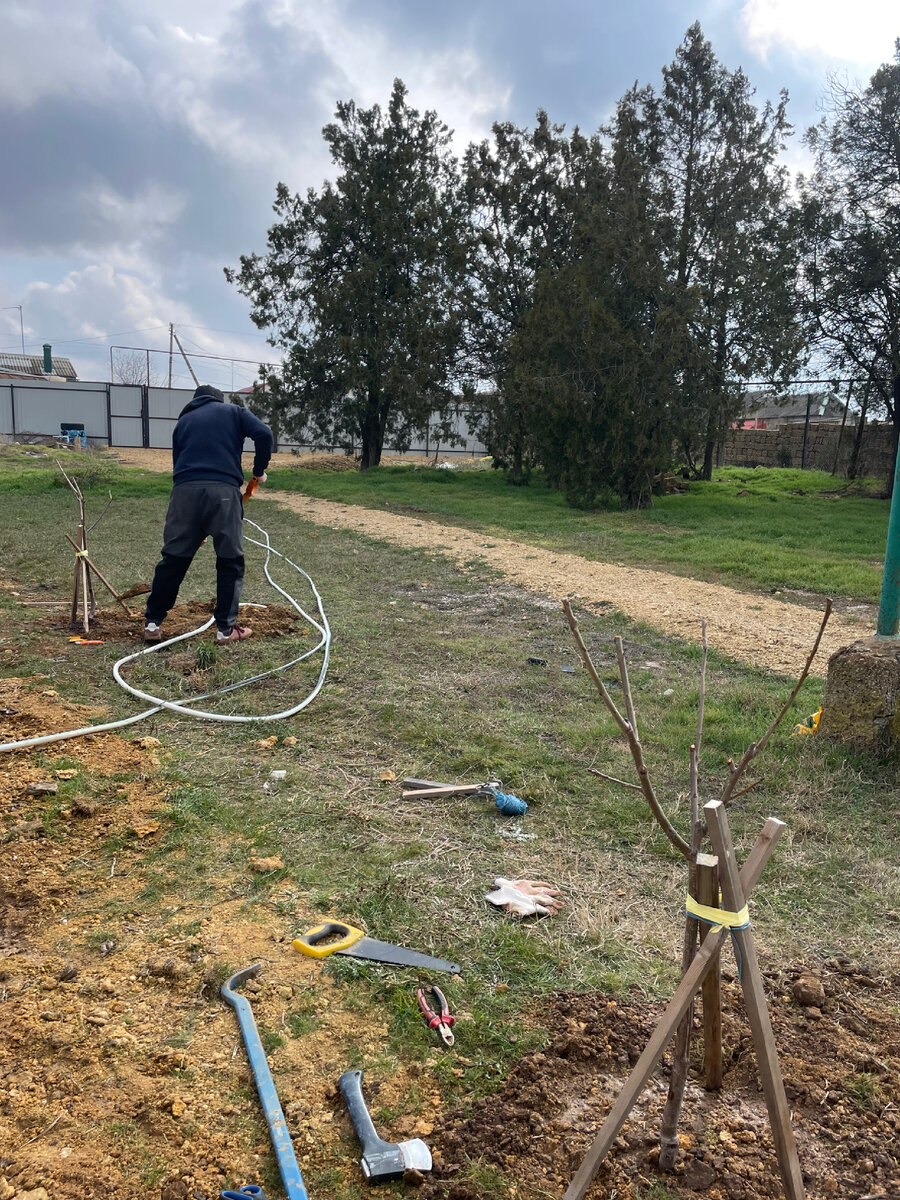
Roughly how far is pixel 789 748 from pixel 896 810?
647mm

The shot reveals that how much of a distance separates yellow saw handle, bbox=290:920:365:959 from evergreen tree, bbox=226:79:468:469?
19.2 m

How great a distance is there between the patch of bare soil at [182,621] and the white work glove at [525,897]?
3.72 m

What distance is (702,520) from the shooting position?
47.6 feet

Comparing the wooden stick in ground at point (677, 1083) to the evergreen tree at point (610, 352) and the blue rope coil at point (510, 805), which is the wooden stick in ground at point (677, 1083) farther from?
the evergreen tree at point (610, 352)

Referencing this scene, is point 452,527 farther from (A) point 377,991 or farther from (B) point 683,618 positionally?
(A) point 377,991

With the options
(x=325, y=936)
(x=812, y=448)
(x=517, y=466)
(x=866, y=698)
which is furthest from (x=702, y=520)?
(x=325, y=936)

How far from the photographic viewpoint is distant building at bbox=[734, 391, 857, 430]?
1844 centimetres

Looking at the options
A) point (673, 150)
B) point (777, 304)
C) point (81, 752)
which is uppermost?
point (673, 150)

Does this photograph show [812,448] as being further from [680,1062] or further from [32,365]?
[32,365]

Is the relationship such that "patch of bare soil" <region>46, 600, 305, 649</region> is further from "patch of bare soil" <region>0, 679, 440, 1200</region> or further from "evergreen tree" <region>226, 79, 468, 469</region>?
"evergreen tree" <region>226, 79, 468, 469</region>

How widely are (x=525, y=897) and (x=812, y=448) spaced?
24751mm

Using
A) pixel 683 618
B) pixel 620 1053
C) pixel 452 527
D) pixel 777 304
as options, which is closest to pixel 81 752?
pixel 620 1053

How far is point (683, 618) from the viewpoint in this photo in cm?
710

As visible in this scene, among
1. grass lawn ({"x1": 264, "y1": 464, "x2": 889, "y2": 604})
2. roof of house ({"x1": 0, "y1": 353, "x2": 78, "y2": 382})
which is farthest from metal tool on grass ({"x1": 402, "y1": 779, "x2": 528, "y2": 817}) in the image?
roof of house ({"x1": 0, "y1": 353, "x2": 78, "y2": 382})
